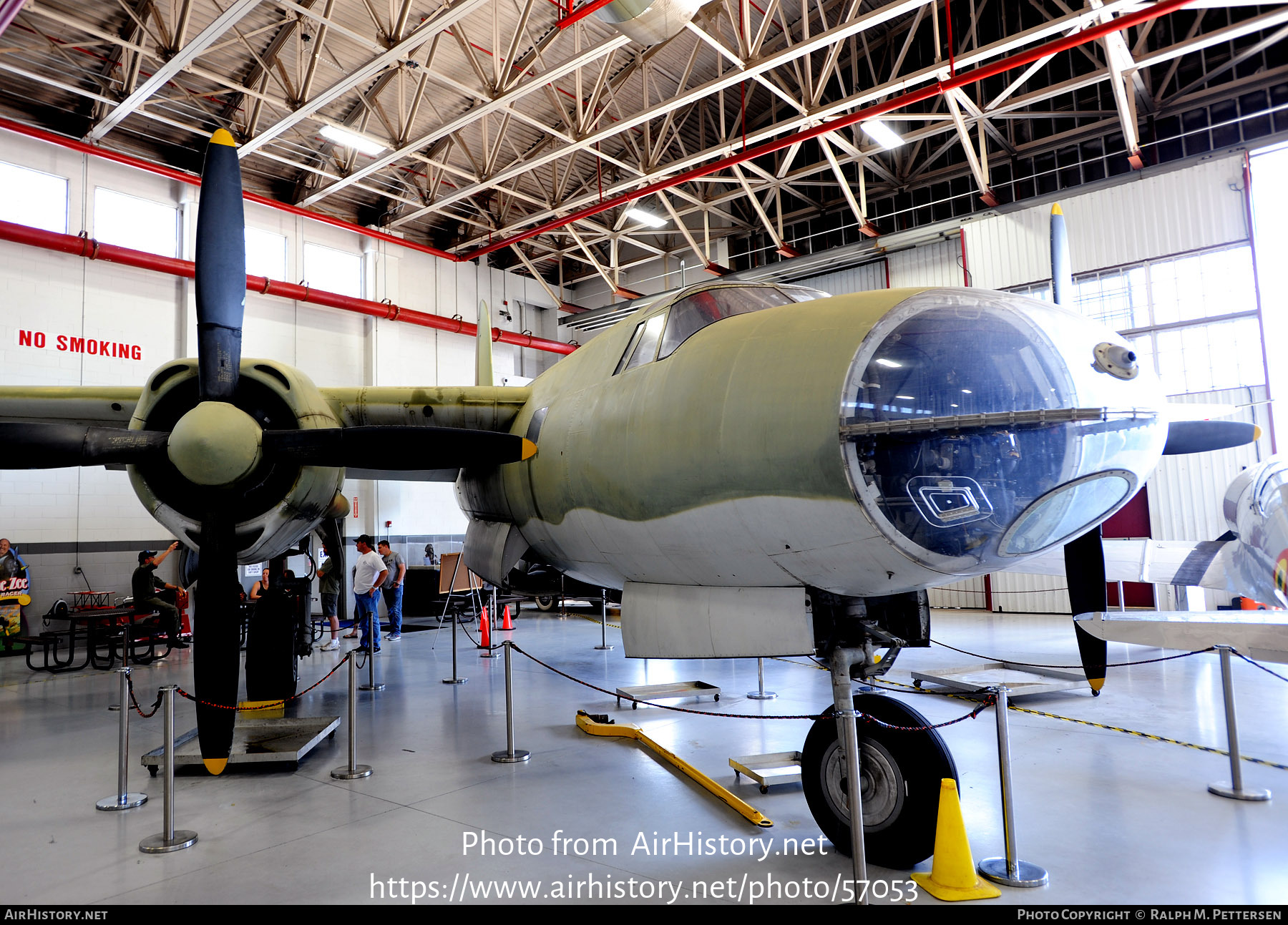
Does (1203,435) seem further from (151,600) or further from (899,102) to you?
(151,600)

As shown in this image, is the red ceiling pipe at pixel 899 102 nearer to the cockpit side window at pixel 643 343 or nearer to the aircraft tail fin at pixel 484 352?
the aircraft tail fin at pixel 484 352

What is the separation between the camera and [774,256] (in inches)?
892

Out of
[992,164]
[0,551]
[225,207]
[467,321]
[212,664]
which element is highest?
[992,164]

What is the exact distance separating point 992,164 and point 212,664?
19.3 m

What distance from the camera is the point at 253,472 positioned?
5.99 m

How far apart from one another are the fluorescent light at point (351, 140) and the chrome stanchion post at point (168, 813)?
12572mm

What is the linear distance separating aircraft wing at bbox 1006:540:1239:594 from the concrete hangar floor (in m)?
1.32

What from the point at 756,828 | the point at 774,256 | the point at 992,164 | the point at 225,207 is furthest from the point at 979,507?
the point at 774,256

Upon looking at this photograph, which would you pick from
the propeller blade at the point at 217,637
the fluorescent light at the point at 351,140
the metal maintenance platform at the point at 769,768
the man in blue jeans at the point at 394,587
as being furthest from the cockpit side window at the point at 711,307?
the fluorescent light at the point at 351,140

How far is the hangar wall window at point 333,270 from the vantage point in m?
20.0

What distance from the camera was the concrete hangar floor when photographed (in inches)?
168

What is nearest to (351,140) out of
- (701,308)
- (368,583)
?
(368,583)
